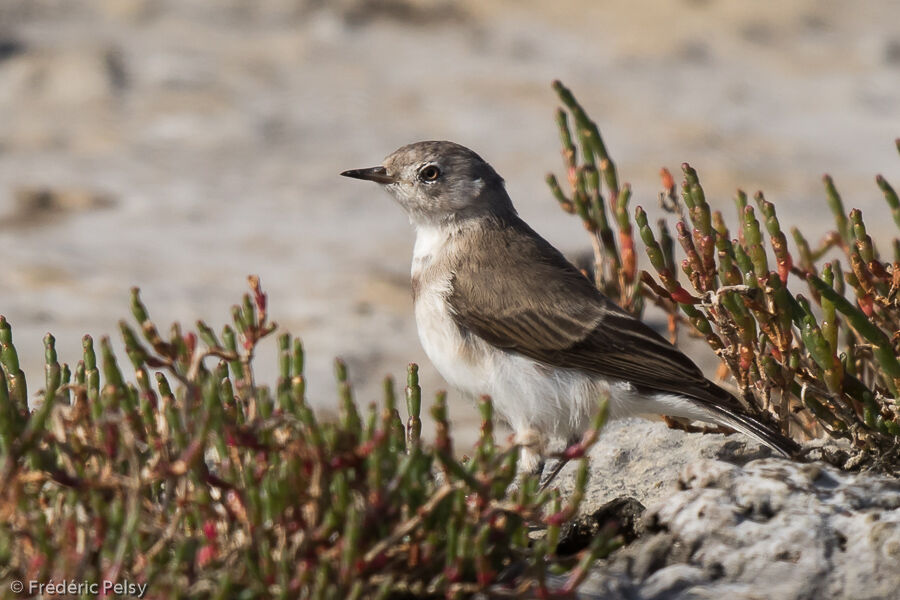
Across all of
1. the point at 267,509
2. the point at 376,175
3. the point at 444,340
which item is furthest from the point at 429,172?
the point at 267,509

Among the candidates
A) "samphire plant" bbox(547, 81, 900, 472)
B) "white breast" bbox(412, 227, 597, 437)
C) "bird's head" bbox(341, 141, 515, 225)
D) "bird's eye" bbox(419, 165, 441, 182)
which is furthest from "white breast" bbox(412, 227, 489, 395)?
"samphire plant" bbox(547, 81, 900, 472)

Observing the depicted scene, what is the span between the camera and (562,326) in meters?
6.70

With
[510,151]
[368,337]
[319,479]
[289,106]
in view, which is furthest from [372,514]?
[289,106]

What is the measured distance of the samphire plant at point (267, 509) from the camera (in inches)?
157

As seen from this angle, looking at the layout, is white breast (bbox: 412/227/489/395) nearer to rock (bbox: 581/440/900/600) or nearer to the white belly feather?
the white belly feather

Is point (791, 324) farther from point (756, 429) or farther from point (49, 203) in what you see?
point (49, 203)

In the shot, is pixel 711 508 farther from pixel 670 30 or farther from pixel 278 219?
pixel 670 30

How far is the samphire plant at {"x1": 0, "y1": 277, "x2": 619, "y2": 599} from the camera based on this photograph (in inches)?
157

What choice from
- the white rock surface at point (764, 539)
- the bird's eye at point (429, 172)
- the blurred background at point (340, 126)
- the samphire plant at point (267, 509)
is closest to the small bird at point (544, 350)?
the bird's eye at point (429, 172)

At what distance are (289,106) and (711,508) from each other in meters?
12.3

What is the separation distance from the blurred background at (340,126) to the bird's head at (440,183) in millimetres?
2915

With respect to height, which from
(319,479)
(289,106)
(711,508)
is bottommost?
(711,508)

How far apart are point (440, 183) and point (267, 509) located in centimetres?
386

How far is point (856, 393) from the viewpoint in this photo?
19.6 ft
